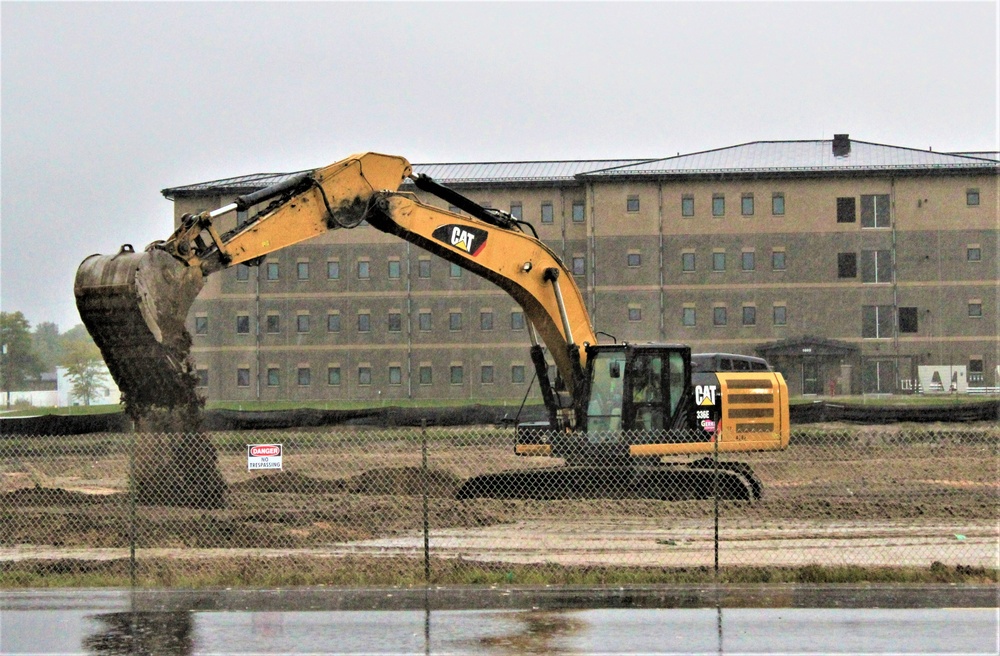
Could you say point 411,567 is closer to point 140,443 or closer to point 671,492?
point 140,443

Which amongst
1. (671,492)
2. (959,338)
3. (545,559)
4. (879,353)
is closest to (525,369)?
(879,353)

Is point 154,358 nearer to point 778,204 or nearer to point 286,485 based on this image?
point 286,485

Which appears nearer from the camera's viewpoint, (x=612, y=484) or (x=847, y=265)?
(x=612, y=484)

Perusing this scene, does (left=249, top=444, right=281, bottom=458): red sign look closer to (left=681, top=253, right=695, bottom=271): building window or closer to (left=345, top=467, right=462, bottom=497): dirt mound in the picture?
(left=345, top=467, right=462, bottom=497): dirt mound

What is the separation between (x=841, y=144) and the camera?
225 feet

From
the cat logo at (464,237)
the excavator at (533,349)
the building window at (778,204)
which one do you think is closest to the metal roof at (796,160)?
the building window at (778,204)

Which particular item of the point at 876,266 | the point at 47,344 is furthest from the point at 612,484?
the point at 47,344

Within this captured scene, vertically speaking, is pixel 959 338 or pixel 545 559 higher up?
pixel 959 338

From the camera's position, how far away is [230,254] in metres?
19.9

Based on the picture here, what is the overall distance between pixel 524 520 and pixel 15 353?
95.5 meters

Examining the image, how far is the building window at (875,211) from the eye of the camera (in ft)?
215

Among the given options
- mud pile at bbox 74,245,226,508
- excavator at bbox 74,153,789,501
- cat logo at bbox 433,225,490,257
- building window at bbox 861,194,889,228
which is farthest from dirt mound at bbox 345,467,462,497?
building window at bbox 861,194,889,228

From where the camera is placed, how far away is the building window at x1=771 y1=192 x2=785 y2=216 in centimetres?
6594

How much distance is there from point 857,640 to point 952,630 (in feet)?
3.38
